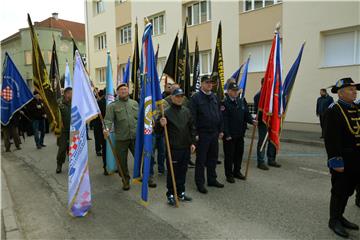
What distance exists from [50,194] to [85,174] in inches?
64.8

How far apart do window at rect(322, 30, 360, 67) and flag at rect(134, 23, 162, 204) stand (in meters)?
9.40

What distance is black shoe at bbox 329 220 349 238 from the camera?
4.02 m

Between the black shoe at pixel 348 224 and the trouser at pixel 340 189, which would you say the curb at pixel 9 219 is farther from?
the black shoe at pixel 348 224

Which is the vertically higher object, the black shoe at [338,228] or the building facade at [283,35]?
the building facade at [283,35]

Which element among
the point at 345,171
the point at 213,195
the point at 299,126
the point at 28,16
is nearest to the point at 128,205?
the point at 213,195

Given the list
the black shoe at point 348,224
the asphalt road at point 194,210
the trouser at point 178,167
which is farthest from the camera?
the trouser at point 178,167

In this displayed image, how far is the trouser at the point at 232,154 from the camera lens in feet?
21.4

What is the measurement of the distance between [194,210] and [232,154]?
72.2 inches

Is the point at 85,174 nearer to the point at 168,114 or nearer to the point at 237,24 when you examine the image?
the point at 168,114

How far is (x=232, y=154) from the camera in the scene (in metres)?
6.56

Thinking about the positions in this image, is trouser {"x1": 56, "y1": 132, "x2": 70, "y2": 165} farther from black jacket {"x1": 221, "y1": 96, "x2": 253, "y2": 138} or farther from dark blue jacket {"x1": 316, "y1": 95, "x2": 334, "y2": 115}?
dark blue jacket {"x1": 316, "y1": 95, "x2": 334, "y2": 115}

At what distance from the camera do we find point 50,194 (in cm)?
619

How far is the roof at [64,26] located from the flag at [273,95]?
1841 inches

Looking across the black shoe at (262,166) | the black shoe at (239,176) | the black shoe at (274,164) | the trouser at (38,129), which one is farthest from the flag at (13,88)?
the black shoe at (274,164)
